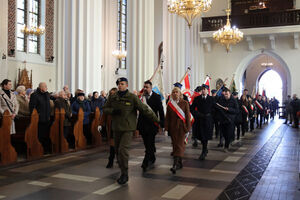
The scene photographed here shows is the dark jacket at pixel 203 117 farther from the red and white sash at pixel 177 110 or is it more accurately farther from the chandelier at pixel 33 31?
the chandelier at pixel 33 31

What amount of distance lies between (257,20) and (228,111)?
1375 centimetres

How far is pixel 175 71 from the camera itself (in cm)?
1934

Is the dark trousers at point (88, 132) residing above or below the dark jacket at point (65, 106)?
below

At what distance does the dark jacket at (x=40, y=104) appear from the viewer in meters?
8.03

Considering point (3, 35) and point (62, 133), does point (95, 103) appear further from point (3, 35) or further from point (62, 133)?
point (3, 35)

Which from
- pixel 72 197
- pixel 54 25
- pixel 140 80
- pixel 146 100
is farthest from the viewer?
pixel 54 25

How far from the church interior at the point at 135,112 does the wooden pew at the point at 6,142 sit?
2cm

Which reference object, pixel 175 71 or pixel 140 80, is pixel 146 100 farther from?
pixel 175 71

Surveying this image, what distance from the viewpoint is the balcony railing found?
65.8 feet

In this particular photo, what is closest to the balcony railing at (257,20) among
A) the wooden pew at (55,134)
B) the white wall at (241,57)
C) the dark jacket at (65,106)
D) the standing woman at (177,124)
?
the white wall at (241,57)

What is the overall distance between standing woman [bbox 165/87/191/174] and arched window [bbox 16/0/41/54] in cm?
1288

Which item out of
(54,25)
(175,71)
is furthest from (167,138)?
(54,25)

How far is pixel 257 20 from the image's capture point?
21.0m

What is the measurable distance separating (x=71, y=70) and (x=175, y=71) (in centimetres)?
905
